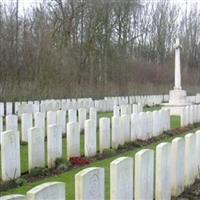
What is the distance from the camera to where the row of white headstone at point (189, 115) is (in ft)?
45.7

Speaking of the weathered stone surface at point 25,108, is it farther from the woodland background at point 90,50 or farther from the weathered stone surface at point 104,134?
the weathered stone surface at point 104,134

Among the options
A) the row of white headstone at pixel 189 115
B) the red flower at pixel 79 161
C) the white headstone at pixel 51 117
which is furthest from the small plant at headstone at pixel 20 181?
the row of white headstone at pixel 189 115

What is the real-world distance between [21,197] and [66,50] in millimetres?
23516

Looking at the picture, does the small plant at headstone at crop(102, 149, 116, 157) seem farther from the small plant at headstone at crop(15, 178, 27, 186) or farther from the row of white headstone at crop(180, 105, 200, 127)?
the row of white headstone at crop(180, 105, 200, 127)

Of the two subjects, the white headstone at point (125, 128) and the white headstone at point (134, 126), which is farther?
the white headstone at point (134, 126)

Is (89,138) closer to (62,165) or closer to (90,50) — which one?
(62,165)

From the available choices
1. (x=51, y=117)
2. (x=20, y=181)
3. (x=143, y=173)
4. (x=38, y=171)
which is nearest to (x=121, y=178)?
(x=143, y=173)

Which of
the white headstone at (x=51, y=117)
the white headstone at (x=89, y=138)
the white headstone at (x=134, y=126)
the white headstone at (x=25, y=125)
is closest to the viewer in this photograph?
the white headstone at (x=89, y=138)

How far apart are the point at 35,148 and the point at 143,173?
287cm

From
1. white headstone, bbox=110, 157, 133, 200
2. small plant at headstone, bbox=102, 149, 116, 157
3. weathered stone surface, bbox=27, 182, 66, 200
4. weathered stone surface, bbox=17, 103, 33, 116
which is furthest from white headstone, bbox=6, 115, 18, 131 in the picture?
weathered stone surface, bbox=17, 103, 33, 116

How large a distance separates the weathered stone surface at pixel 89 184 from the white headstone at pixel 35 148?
3.33 metres

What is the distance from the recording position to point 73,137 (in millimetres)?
7938

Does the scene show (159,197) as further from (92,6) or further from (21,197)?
(92,6)

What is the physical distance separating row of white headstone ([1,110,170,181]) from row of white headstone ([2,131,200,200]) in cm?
211
